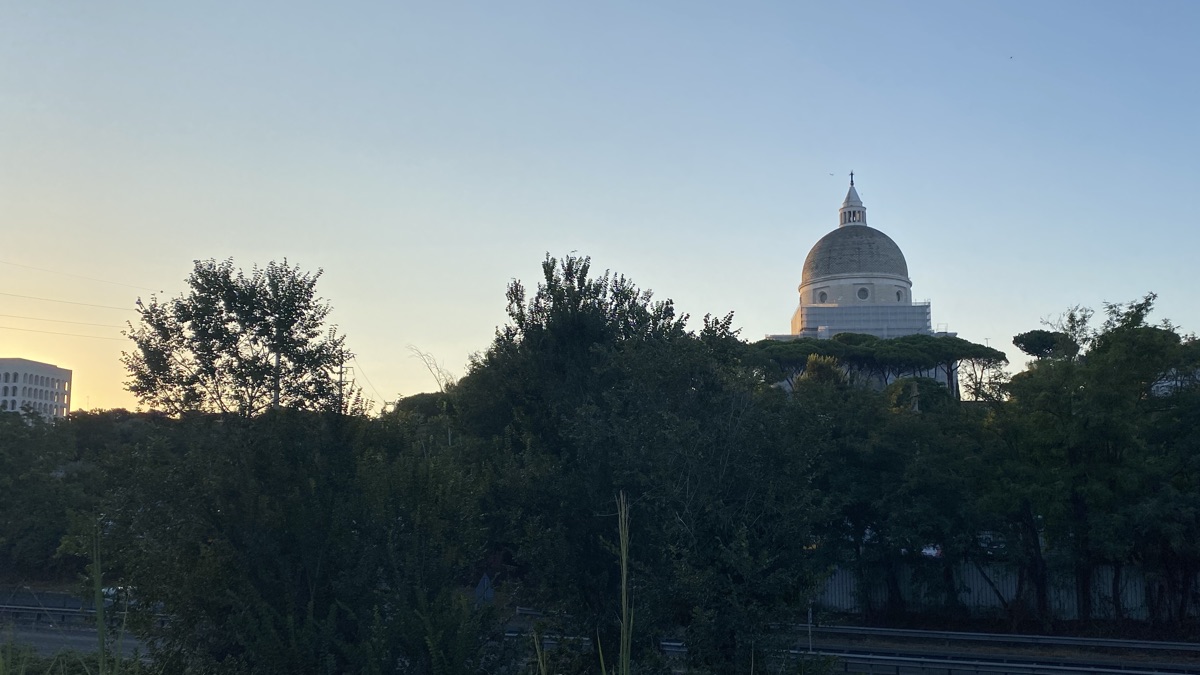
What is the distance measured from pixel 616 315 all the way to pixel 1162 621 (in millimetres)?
20561

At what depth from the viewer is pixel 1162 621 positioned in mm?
29031

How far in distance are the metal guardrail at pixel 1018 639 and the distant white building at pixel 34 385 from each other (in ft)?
402

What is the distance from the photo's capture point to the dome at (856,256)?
110 m

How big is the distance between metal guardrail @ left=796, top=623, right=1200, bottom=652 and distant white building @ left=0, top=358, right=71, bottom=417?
402 feet

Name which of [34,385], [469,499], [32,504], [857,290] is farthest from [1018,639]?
[34,385]

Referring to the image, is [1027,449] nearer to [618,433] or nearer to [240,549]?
[618,433]

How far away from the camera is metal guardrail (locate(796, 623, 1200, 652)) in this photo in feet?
85.4

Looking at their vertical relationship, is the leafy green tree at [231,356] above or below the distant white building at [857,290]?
below

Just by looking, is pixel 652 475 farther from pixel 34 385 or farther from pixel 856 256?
pixel 34 385

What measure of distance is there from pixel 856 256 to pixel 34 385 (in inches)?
4311

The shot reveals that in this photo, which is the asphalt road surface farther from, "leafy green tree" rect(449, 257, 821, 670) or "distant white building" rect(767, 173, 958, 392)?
"distant white building" rect(767, 173, 958, 392)

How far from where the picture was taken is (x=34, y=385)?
13262cm

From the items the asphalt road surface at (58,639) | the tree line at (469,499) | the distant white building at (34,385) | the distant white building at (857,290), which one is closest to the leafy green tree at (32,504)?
the asphalt road surface at (58,639)

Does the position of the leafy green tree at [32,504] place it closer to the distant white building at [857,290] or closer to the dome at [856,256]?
the distant white building at [857,290]
